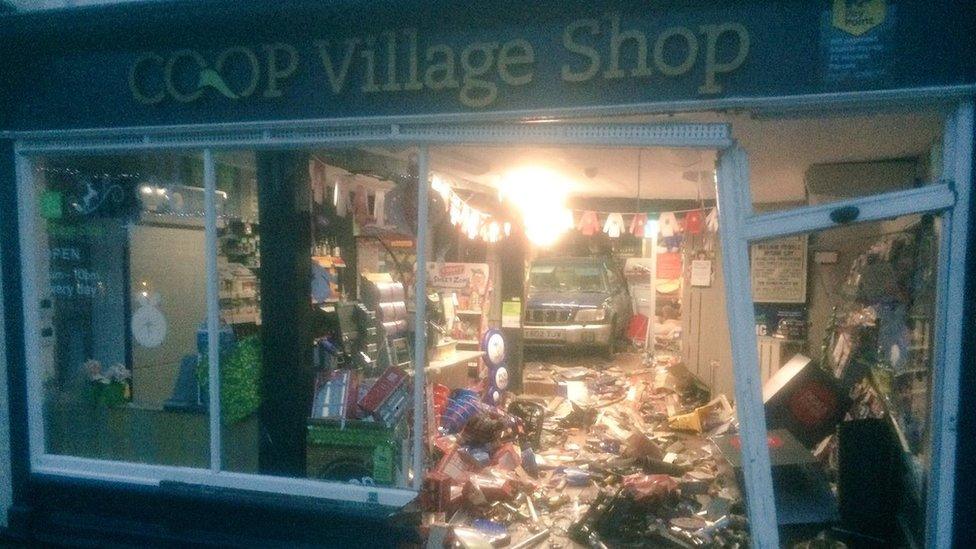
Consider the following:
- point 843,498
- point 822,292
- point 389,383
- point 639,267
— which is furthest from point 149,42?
point 639,267

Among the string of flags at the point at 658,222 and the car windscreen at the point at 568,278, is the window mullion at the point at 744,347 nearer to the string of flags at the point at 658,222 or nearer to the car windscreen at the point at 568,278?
the string of flags at the point at 658,222

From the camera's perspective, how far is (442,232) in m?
8.21

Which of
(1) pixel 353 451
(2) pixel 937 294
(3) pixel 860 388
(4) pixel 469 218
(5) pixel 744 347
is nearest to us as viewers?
(2) pixel 937 294

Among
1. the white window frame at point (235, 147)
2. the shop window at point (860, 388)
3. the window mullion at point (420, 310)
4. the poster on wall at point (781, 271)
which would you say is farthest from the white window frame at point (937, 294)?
the poster on wall at point (781, 271)

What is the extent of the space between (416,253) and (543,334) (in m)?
7.75

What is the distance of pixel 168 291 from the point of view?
5.44 m

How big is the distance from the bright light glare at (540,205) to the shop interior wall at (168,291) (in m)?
Result: 3.78

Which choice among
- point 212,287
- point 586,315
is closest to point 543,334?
point 586,315

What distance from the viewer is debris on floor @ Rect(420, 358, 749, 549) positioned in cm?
456

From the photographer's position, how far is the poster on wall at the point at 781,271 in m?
6.84

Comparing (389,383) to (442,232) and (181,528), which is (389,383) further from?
(442,232)

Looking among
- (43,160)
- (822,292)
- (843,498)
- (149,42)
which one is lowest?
(843,498)

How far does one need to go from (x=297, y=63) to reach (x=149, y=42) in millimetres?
1248

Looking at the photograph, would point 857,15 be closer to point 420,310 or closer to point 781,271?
point 420,310
